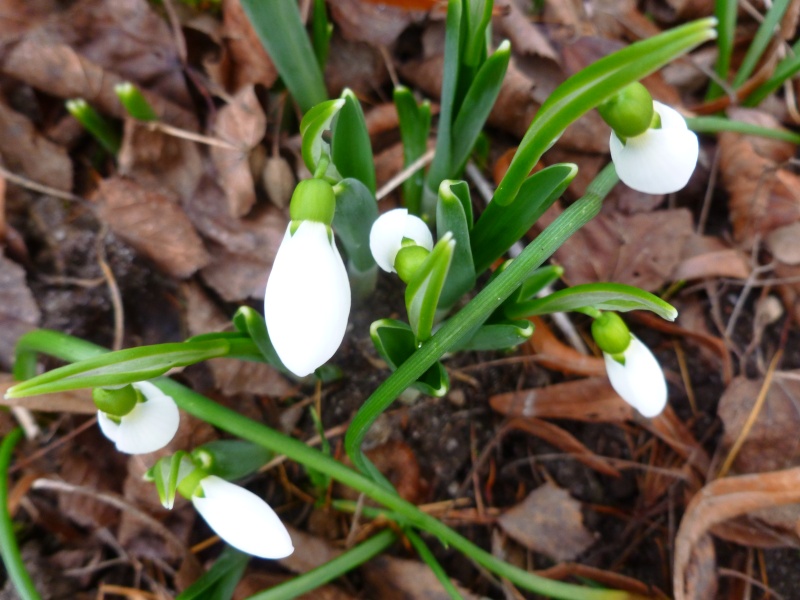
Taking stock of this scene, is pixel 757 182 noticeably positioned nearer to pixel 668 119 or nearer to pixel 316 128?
pixel 668 119

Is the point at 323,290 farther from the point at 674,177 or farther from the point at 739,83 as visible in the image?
the point at 739,83

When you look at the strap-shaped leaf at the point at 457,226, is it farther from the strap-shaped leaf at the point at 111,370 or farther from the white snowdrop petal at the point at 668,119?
the strap-shaped leaf at the point at 111,370

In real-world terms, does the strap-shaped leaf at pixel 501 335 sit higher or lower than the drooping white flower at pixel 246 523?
higher

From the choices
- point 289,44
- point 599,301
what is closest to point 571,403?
point 599,301

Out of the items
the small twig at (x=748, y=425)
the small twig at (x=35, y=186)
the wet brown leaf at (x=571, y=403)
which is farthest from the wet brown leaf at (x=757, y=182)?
the small twig at (x=35, y=186)

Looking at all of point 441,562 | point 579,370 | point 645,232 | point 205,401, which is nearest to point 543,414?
point 579,370

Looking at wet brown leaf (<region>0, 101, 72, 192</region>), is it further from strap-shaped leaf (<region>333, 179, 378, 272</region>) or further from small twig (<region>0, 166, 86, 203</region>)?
strap-shaped leaf (<region>333, 179, 378, 272</region>)
